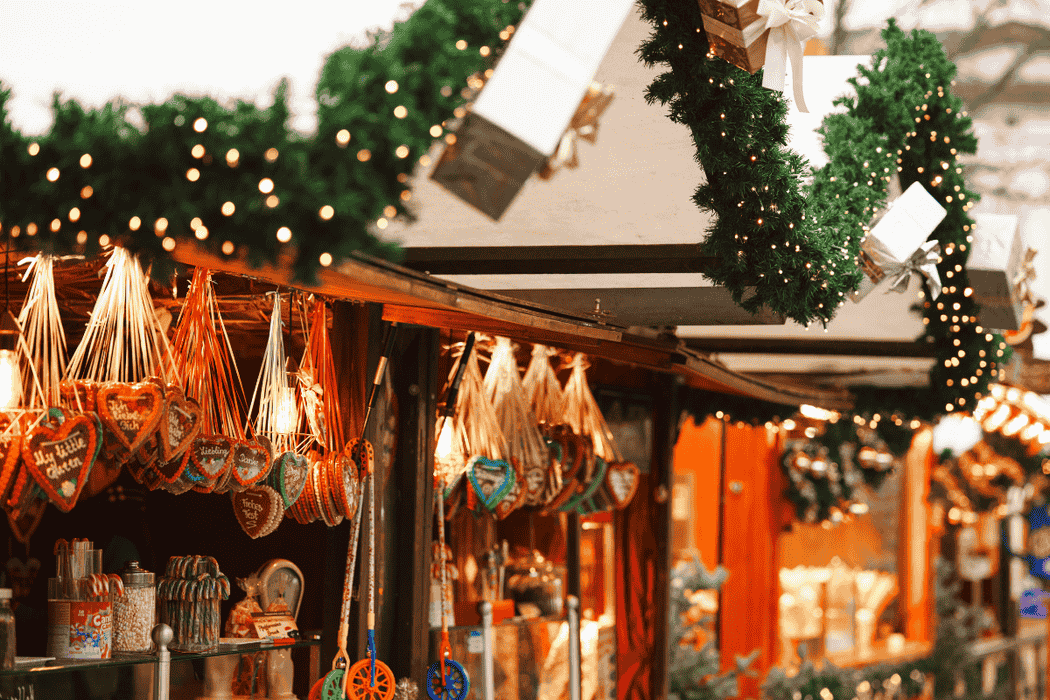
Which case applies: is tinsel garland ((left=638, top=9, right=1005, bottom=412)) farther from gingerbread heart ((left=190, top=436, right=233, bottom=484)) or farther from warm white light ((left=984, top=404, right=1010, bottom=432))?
warm white light ((left=984, top=404, right=1010, bottom=432))

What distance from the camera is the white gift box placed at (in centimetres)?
443

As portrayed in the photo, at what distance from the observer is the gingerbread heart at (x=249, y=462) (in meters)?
2.79

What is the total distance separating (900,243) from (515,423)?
1.48m

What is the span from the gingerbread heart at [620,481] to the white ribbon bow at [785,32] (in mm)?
2249

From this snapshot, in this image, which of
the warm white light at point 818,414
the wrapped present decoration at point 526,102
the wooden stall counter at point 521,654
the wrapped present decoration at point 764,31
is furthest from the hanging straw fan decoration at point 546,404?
the warm white light at point 818,414

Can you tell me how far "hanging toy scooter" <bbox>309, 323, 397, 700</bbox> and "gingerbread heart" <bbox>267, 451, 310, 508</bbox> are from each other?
10.3 inches

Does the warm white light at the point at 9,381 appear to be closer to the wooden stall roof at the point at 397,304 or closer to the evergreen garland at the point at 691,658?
the wooden stall roof at the point at 397,304

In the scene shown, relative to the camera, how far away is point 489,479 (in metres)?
3.79

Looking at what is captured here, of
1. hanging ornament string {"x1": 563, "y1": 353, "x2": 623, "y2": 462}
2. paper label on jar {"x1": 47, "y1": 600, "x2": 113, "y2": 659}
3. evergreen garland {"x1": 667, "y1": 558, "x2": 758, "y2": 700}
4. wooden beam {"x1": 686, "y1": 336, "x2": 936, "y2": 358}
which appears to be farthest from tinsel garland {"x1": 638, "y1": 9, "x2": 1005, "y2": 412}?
evergreen garland {"x1": 667, "y1": 558, "x2": 758, "y2": 700}

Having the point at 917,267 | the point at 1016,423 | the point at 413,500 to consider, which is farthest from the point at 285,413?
the point at 1016,423

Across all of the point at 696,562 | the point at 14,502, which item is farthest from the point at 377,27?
the point at 696,562

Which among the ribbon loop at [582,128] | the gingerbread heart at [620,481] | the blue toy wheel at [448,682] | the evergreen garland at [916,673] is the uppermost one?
the ribbon loop at [582,128]

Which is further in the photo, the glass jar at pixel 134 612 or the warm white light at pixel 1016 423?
the warm white light at pixel 1016 423

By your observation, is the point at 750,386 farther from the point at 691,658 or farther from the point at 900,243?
the point at 691,658
